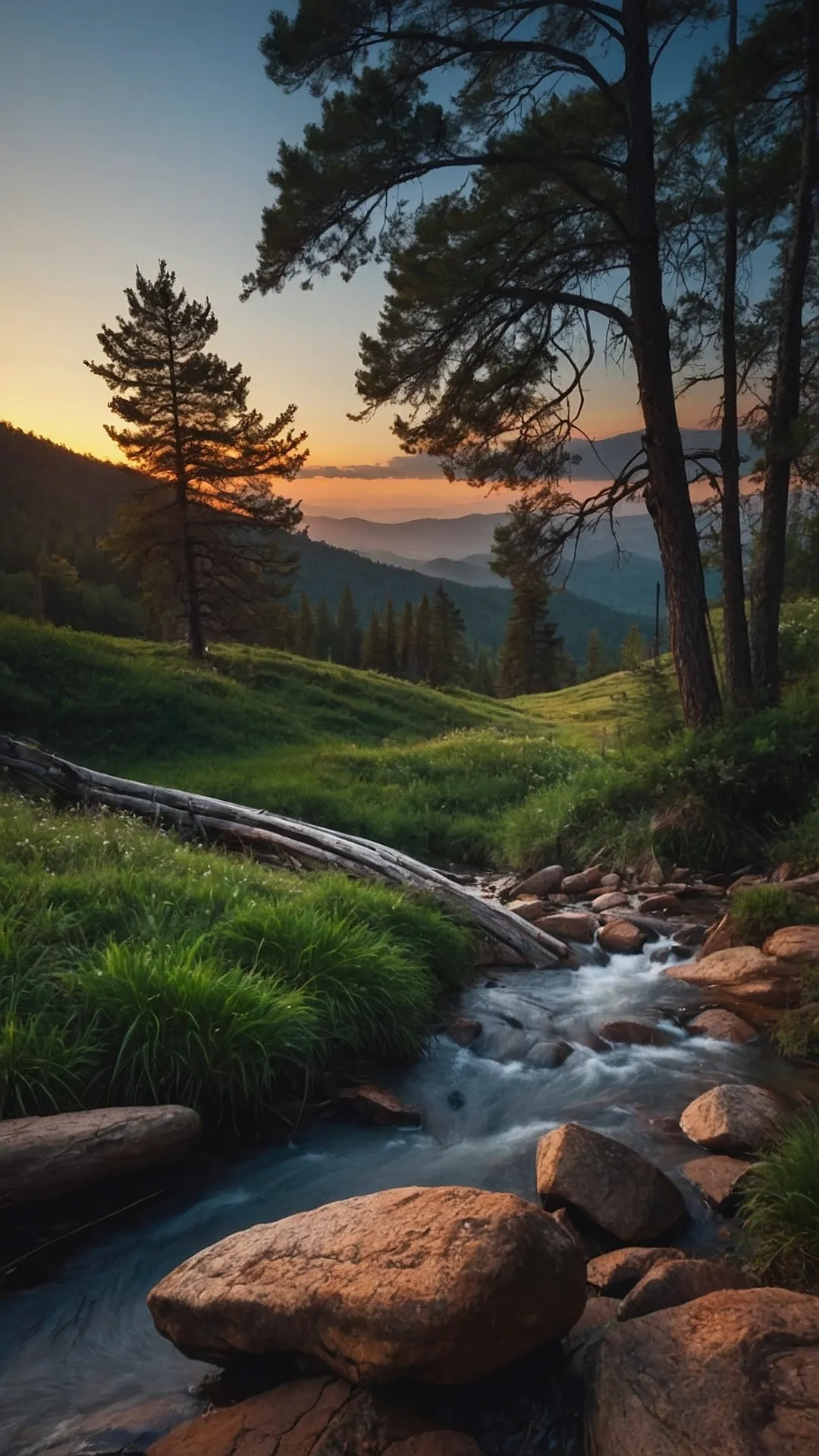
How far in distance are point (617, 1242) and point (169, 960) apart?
334cm

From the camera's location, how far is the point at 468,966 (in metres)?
7.92

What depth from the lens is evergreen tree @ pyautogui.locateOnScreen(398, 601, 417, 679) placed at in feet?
264

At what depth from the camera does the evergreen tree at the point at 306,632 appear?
81125 mm

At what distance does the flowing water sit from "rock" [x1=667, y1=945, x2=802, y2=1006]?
239mm

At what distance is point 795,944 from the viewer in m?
7.04

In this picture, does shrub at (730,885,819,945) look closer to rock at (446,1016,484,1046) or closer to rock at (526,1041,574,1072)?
rock at (526,1041,574,1072)

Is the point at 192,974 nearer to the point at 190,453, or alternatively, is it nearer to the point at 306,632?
the point at 190,453

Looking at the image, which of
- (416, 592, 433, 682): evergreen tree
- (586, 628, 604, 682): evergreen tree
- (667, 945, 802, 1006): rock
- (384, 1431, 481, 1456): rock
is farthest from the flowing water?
(586, 628, 604, 682): evergreen tree

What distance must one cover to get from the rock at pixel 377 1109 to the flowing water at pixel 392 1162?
0.32ft

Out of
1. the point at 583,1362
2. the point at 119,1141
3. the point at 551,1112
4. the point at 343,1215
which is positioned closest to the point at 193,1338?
the point at 343,1215

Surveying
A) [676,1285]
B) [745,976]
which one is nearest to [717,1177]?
[676,1285]

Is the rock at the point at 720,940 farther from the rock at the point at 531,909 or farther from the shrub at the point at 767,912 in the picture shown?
the rock at the point at 531,909

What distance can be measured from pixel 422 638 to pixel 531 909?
69304 millimetres

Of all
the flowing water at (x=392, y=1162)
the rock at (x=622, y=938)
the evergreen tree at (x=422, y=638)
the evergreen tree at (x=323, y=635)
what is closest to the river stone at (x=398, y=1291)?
the flowing water at (x=392, y=1162)
